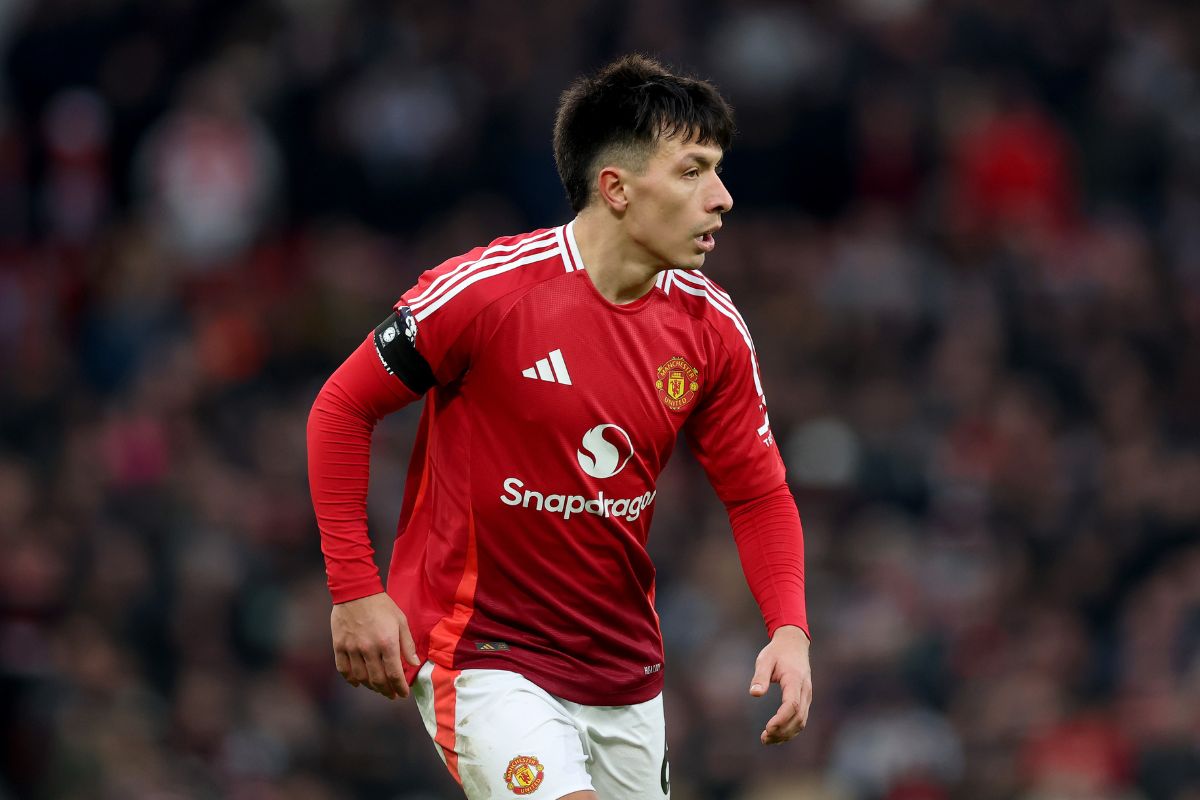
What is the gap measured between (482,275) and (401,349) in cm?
27

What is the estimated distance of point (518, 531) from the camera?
5000mm

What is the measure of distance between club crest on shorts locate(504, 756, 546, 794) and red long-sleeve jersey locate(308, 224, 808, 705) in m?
0.26

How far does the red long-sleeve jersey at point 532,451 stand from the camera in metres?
4.91

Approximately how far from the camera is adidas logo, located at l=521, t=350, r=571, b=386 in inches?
195

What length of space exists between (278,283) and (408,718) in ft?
12.8

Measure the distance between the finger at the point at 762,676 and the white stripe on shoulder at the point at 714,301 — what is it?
750 millimetres

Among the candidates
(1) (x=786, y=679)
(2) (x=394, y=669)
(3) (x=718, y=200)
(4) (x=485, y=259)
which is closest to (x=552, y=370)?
(4) (x=485, y=259)

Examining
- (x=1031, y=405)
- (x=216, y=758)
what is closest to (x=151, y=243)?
(x=216, y=758)

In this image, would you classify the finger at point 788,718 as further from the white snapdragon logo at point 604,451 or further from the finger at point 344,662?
the finger at point 344,662

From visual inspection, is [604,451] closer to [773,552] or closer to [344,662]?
[773,552]

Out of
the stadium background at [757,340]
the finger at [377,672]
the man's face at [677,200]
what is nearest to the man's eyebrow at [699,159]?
the man's face at [677,200]

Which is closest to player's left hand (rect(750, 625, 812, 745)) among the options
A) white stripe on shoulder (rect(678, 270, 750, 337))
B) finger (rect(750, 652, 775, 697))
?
finger (rect(750, 652, 775, 697))

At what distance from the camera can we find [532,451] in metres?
4.97

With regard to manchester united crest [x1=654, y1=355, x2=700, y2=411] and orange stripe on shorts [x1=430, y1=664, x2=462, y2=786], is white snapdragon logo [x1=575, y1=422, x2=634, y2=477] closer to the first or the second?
manchester united crest [x1=654, y1=355, x2=700, y2=411]
